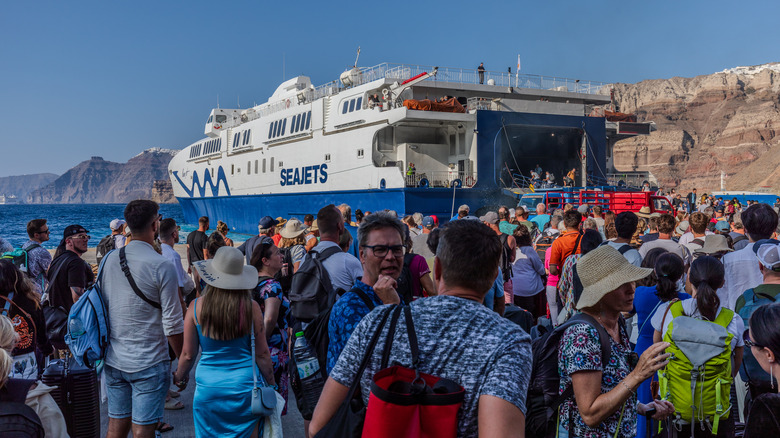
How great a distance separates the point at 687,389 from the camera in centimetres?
314

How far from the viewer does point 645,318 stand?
13.1ft

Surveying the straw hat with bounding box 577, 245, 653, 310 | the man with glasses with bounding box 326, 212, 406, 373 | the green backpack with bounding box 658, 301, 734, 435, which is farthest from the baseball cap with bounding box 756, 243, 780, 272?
the man with glasses with bounding box 326, 212, 406, 373

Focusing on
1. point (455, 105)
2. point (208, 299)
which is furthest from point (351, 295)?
point (455, 105)

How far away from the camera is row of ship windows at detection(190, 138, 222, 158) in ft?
97.1

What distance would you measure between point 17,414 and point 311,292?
193 cm

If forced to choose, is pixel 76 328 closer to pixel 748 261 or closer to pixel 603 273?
pixel 603 273

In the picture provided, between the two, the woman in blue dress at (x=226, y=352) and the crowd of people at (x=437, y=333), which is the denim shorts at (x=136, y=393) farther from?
the woman in blue dress at (x=226, y=352)

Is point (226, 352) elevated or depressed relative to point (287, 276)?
depressed

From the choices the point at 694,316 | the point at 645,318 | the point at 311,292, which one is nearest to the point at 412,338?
the point at 311,292

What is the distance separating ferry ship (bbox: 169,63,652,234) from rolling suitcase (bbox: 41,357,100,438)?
14.0 meters

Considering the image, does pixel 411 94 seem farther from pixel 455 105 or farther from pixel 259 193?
pixel 259 193

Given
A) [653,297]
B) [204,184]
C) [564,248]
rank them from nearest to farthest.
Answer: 1. [653,297]
2. [564,248]
3. [204,184]

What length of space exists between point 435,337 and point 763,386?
2.53m

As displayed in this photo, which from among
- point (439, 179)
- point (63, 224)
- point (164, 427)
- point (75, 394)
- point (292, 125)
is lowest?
point (63, 224)
